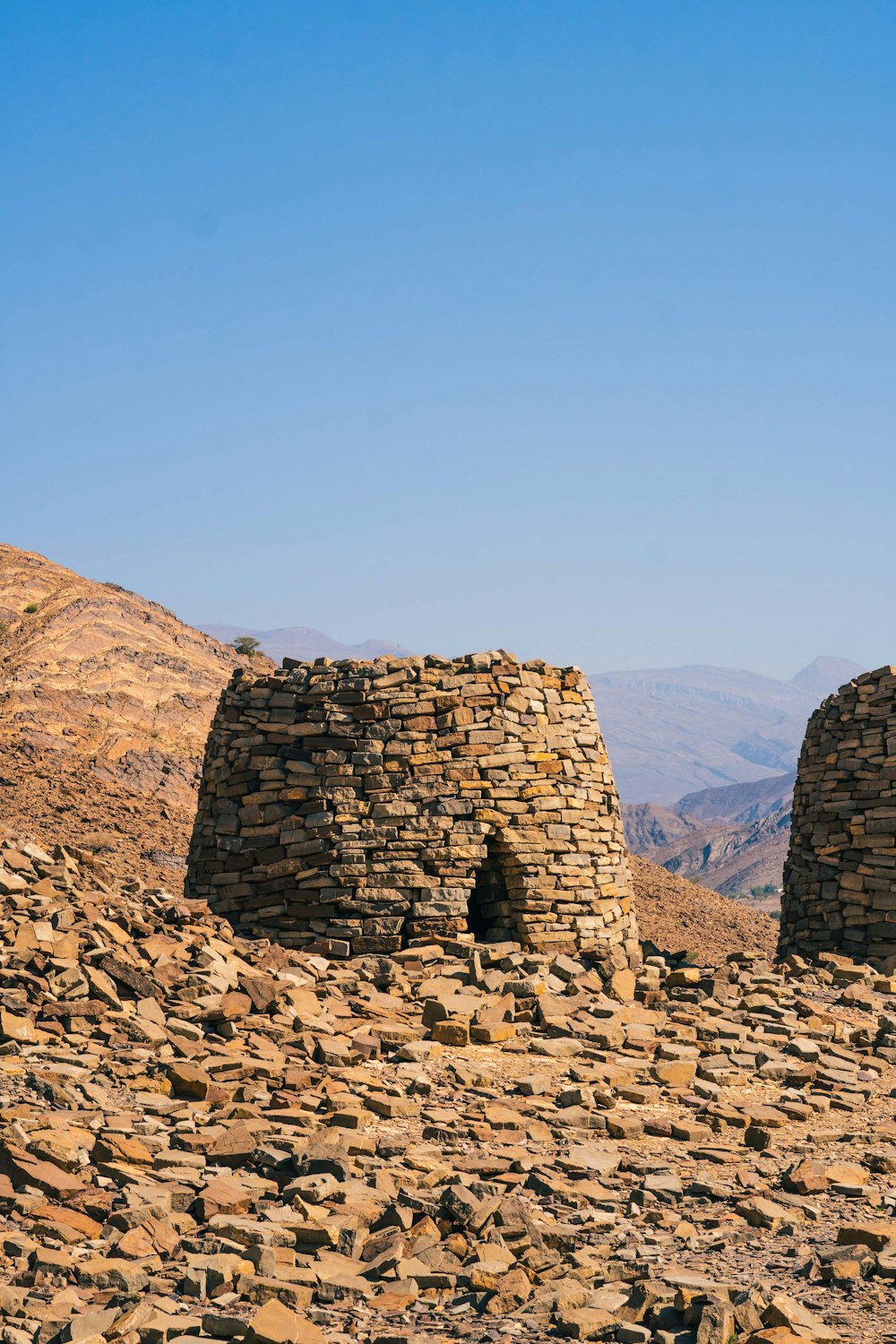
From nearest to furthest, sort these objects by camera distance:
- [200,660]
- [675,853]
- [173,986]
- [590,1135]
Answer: [590,1135] < [173,986] < [200,660] < [675,853]

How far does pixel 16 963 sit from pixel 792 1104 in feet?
16.2

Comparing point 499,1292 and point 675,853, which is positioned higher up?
point 675,853

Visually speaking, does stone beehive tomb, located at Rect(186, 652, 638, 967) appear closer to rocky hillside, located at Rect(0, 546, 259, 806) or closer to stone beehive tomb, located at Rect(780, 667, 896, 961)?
stone beehive tomb, located at Rect(780, 667, 896, 961)

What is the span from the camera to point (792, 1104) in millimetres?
8359

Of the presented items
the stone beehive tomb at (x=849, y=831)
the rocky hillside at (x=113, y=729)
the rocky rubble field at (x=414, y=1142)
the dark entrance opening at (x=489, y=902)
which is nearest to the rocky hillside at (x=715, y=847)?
the rocky hillside at (x=113, y=729)

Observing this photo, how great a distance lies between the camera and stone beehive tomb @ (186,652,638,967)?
1102 centimetres

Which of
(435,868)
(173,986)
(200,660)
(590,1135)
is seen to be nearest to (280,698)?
(435,868)

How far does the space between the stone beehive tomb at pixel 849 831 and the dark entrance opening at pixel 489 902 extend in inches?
147

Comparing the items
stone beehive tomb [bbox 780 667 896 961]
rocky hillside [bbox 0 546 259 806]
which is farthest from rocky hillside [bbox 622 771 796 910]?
stone beehive tomb [bbox 780 667 896 961]

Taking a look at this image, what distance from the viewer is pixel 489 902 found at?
11562mm

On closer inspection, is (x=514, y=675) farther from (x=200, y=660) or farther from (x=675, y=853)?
(x=675, y=853)

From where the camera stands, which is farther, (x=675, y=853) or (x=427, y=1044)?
(x=675, y=853)

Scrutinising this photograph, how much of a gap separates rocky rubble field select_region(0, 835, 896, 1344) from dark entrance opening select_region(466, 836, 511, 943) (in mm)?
397

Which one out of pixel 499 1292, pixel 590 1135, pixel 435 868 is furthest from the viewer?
pixel 435 868
